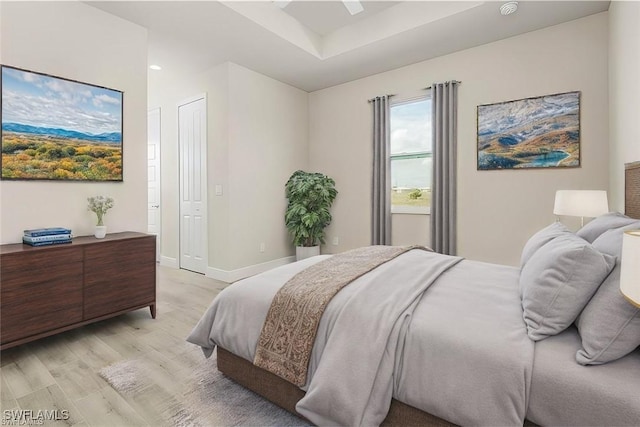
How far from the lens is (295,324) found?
4.93ft

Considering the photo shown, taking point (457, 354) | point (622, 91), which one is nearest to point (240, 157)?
point (457, 354)

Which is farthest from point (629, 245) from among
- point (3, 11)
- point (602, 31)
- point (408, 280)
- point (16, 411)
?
point (3, 11)

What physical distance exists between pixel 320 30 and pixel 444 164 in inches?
89.3

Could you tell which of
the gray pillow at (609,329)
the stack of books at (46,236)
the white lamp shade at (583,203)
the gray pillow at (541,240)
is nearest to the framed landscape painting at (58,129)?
the stack of books at (46,236)

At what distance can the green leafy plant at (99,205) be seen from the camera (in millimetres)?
2719

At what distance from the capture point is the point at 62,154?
8.68ft

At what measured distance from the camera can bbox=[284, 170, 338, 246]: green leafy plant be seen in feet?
15.2

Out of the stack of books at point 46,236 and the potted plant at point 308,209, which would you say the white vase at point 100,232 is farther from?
the potted plant at point 308,209

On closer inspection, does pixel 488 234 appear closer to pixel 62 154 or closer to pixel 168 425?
pixel 168 425

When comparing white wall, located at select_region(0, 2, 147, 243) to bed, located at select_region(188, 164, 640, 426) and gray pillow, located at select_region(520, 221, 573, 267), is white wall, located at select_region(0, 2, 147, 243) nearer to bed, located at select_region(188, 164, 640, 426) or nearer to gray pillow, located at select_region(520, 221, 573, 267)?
bed, located at select_region(188, 164, 640, 426)

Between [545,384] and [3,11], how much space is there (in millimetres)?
3960

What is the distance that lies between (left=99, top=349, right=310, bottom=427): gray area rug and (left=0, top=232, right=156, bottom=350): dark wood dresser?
2.15ft

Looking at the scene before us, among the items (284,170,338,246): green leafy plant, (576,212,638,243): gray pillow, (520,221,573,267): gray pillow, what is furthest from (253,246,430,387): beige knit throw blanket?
(284,170,338,246): green leafy plant

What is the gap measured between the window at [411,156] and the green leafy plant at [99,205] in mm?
3364
